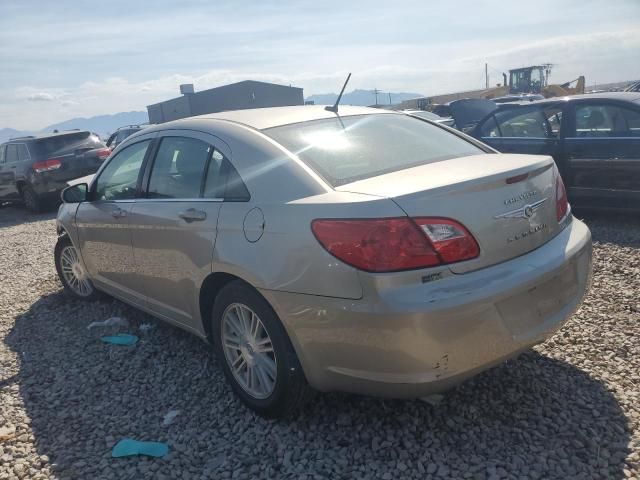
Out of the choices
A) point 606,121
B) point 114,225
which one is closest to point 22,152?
Result: point 114,225

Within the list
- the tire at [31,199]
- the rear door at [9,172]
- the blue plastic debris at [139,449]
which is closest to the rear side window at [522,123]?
the blue plastic debris at [139,449]

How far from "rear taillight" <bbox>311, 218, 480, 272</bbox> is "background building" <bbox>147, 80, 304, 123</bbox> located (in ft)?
134

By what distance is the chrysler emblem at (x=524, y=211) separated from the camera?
97.0 inches

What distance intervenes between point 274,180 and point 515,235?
1.19m

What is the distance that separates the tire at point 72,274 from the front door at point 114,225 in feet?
1.09

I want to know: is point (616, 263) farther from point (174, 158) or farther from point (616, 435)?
point (174, 158)

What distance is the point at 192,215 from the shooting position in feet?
10.2

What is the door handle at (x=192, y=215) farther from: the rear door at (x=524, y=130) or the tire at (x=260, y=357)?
the rear door at (x=524, y=130)

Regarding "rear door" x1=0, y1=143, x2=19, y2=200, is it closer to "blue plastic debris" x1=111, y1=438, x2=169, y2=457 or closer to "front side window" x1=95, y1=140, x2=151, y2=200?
"front side window" x1=95, y1=140, x2=151, y2=200

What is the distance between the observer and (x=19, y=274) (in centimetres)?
659

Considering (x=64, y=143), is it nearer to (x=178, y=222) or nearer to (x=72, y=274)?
(x=72, y=274)

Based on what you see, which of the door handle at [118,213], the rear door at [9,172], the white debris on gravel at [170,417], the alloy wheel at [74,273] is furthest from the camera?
the rear door at [9,172]

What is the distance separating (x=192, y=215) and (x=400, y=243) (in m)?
1.40

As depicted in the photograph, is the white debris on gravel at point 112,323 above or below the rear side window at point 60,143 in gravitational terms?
below
